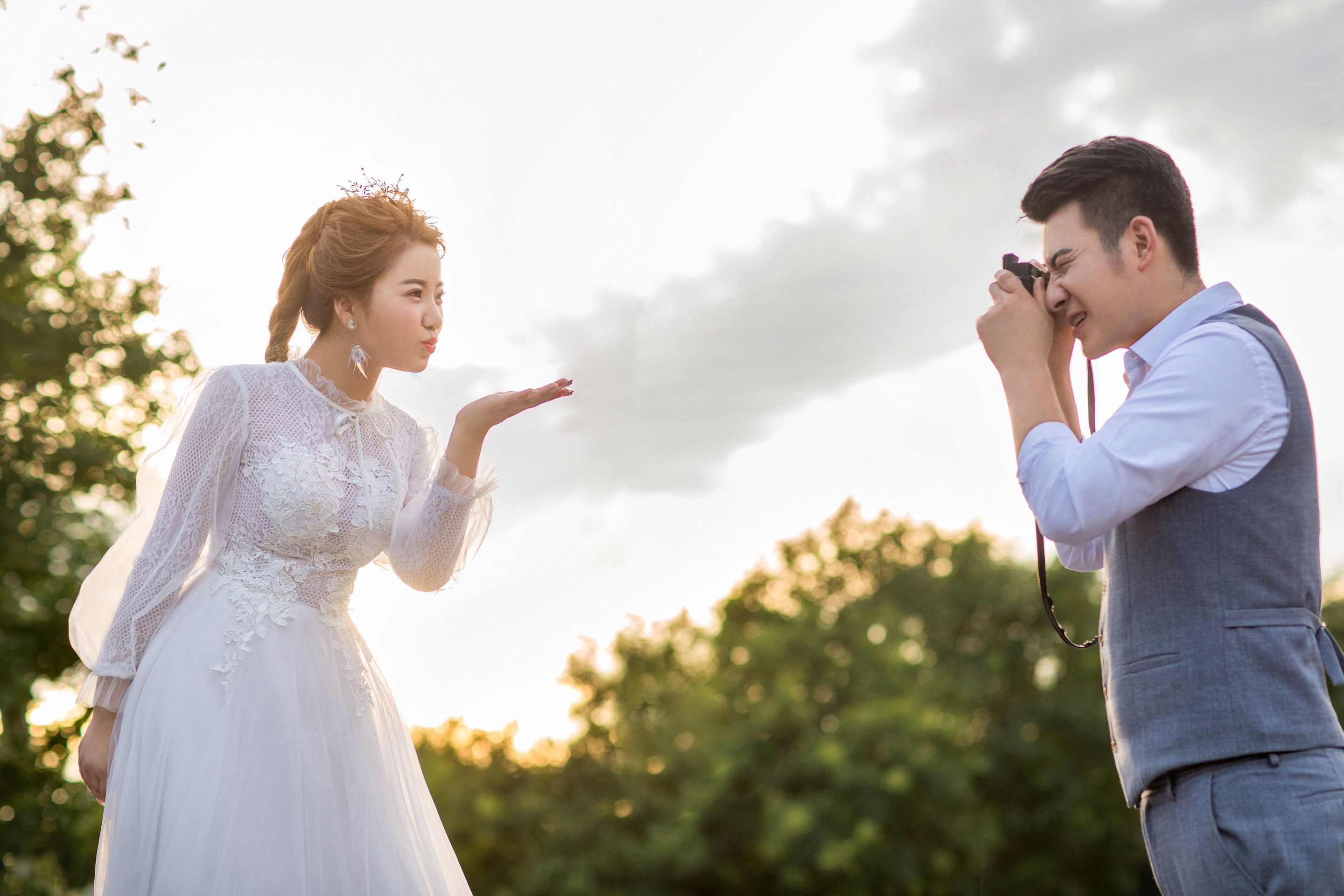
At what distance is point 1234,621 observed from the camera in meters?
2.00

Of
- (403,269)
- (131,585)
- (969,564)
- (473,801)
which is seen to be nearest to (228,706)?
(131,585)

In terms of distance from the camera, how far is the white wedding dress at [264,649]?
8.54 feet

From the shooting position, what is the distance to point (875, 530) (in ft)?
103

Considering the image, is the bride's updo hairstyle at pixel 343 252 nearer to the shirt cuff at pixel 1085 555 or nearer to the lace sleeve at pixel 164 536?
the lace sleeve at pixel 164 536

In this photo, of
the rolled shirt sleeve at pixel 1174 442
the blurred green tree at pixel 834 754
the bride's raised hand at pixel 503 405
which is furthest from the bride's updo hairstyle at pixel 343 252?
the blurred green tree at pixel 834 754

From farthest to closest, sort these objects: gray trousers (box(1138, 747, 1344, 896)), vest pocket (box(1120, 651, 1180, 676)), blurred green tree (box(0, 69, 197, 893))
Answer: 1. blurred green tree (box(0, 69, 197, 893))
2. vest pocket (box(1120, 651, 1180, 676))
3. gray trousers (box(1138, 747, 1344, 896))

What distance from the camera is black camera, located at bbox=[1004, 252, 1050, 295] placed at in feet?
7.91

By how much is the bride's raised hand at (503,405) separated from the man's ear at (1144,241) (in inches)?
50.6

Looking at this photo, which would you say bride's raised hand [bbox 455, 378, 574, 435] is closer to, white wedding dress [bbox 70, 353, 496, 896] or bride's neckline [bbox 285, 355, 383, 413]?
white wedding dress [bbox 70, 353, 496, 896]

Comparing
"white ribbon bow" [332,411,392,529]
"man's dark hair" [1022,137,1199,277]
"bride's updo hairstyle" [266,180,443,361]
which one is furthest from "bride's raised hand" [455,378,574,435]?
"man's dark hair" [1022,137,1199,277]

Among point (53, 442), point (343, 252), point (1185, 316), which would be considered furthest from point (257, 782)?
point (53, 442)

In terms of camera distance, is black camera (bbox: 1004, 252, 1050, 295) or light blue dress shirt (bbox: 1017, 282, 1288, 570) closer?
light blue dress shirt (bbox: 1017, 282, 1288, 570)

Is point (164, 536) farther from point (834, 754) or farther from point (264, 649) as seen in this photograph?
point (834, 754)

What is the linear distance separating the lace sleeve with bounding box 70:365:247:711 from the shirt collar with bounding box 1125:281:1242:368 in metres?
2.23
